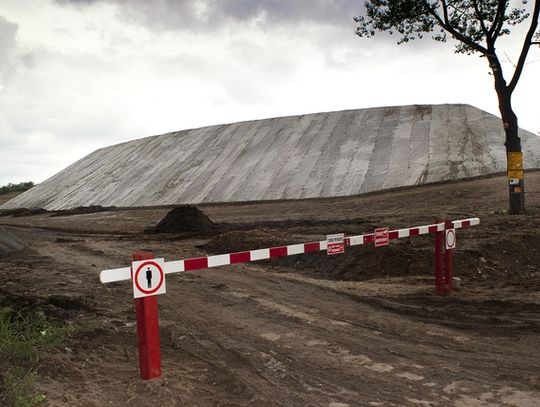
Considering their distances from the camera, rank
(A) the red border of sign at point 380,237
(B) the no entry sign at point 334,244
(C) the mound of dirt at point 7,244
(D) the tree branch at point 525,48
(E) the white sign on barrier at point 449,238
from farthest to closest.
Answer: (D) the tree branch at point 525,48 < (C) the mound of dirt at point 7,244 < (E) the white sign on barrier at point 449,238 < (A) the red border of sign at point 380,237 < (B) the no entry sign at point 334,244

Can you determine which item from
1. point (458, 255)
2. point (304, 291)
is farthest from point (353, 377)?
point (458, 255)

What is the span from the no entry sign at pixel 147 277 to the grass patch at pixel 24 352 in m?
1.12

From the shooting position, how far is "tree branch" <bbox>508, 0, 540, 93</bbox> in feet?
54.8

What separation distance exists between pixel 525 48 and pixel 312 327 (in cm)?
1480

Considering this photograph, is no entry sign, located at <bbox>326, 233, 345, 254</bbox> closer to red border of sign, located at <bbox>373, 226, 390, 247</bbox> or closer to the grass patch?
red border of sign, located at <bbox>373, 226, 390, 247</bbox>

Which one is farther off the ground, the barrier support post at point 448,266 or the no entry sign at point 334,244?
the no entry sign at point 334,244

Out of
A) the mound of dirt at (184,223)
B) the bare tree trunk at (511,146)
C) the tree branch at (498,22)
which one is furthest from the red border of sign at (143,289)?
the tree branch at (498,22)

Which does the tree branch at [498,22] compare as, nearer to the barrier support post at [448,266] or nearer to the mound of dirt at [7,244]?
the barrier support post at [448,266]

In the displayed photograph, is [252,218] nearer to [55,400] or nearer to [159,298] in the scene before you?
[159,298]

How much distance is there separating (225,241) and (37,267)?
200 inches

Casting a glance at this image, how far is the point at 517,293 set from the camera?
8188 mm

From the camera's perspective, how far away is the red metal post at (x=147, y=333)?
4508 millimetres

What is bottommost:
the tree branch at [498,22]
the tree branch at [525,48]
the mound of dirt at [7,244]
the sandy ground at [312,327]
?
the sandy ground at [312,327]

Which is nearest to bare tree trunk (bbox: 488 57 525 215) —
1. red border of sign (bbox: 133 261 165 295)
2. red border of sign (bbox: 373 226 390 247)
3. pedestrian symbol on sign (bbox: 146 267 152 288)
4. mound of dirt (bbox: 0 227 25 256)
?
red border of sign (bbox: 373 226 390 247)
